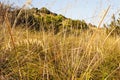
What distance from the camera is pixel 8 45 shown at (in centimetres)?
279

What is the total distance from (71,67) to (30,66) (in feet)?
1.19

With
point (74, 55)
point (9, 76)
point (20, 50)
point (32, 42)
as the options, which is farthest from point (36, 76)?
point (32, 42)

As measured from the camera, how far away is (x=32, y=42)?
3.35m

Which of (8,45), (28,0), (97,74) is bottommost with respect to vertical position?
(97,74)

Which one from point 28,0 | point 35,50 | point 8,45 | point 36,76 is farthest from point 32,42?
point 28,0

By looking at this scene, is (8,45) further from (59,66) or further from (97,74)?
(97,74)

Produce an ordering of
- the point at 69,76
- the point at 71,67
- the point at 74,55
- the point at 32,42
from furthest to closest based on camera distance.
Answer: the point at 32,42
the point at 74,55
the point at 71,67
the point at 69,76

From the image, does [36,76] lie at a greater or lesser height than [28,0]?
lesser

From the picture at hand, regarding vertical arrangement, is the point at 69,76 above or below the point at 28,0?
below

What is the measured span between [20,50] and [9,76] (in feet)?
2.12

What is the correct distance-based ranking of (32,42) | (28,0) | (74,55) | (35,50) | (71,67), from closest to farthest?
(28,0) → (71,67) → (74,55) → (35,50) → (32,42)

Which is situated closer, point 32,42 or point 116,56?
point 116,56

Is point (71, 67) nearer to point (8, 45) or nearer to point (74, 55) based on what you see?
point (74, 55)

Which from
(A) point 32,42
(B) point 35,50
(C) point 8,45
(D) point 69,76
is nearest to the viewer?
(D) point 69,76
